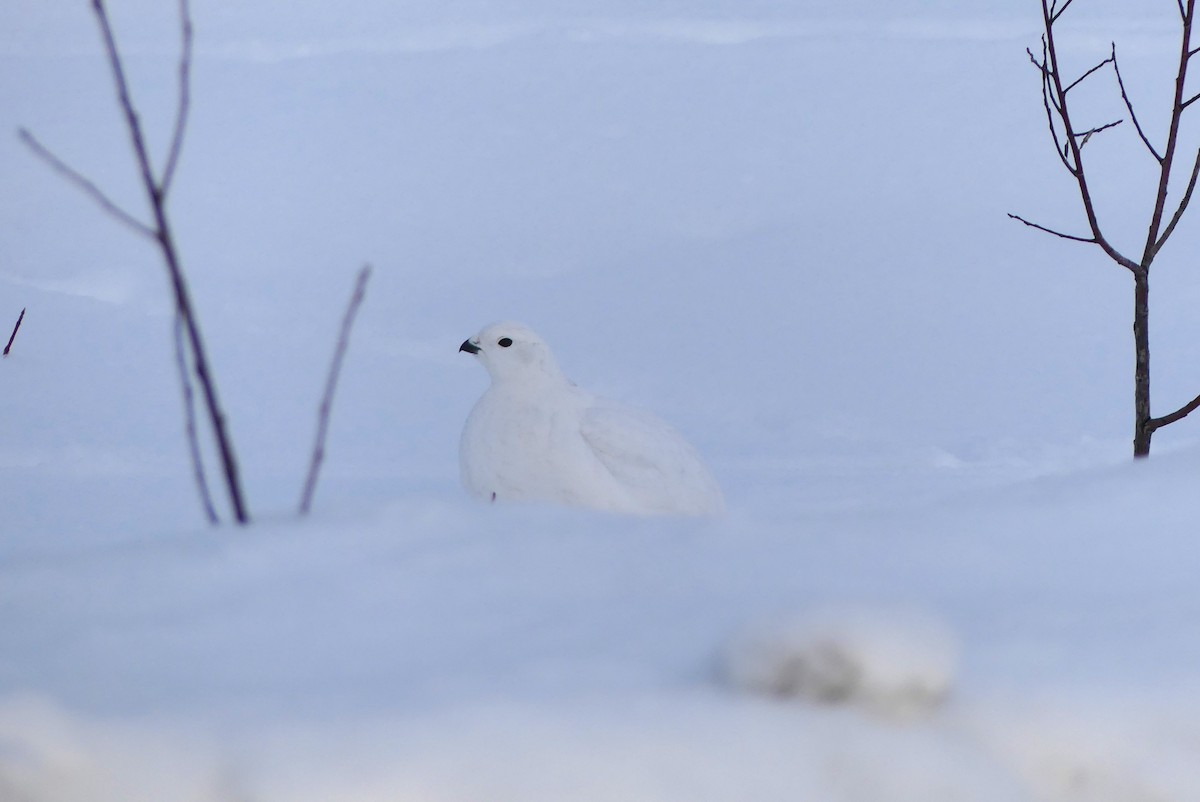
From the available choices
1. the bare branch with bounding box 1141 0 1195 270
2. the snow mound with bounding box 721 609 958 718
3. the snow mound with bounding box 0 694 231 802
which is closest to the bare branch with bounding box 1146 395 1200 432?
the bare branch with bounding box 1141 0 1195 270

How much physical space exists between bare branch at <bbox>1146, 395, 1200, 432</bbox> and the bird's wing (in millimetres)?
740

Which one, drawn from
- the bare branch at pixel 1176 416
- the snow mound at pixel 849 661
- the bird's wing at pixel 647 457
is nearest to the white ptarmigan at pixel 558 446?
the bird's wing at pixel 647 457

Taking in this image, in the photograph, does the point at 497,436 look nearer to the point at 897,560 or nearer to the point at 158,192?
the point at 158,192

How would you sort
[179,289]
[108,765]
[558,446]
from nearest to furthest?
[108,765]
[179,289]
[558,446]

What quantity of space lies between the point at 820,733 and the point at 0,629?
55 centimetres

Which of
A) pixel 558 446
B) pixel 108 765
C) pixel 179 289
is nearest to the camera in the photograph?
pixel 108 765

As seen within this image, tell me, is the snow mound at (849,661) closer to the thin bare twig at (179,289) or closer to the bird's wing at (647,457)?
the thin bare twig at (179,289)

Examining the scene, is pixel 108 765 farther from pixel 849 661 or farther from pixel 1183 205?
pixel 1183 205

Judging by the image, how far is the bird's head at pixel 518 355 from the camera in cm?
237

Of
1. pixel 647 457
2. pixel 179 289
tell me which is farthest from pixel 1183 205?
pixel 179 289

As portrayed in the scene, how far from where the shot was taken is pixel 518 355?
7.77 feet

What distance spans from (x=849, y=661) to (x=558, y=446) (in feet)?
4.75

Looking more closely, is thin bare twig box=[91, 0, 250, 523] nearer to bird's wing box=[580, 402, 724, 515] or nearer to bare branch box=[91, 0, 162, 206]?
bare branch box=[91, 0, 162, 206]

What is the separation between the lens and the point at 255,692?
870 millimetres
